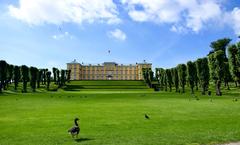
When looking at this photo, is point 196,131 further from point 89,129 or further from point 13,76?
point 13,76

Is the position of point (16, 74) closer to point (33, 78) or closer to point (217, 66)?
point (33, 78)

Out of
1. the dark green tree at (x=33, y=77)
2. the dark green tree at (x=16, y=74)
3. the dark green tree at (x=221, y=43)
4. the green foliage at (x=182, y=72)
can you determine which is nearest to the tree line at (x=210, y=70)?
the green foliage at (x=182, y=72)

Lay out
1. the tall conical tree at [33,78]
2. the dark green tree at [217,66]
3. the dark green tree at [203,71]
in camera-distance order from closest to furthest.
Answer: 1. the dark green tree at [217,66]
2. the dark green tree at [203,71]
3. the tall conical tree at [33,78]

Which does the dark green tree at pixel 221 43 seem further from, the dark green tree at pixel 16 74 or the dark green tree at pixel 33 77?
the dark green tree at pixel 16 74

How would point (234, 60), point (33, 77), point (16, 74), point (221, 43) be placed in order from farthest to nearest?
1. point (221, 43)
2. point (33, 77)
3. point (16, 74)
4. point (234, 60)

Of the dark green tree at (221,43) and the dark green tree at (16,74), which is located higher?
the dark green tree at (221,43)

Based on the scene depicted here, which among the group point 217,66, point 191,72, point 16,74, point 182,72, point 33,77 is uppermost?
point 217,66

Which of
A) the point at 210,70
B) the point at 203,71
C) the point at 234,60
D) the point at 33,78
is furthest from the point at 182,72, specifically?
the point at 33,78

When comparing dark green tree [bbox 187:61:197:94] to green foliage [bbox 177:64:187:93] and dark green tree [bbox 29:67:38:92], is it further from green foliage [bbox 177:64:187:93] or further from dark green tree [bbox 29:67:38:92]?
dark green tree [bbox 29:67:38:92]

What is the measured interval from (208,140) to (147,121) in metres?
7.10

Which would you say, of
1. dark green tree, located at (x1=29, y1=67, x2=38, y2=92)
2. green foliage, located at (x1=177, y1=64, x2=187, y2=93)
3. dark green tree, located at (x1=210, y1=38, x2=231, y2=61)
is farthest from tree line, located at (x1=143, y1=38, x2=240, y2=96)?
dark green tree, located at (x1=29, y1=67, x2=38, y2=92)

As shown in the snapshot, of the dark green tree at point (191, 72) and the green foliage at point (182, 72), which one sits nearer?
the dark green tree at point (191, 72)

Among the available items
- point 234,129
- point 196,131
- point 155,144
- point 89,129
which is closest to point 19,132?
point 89,129

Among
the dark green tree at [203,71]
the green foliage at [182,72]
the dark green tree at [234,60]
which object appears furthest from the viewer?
the green foliage at [182,72]
